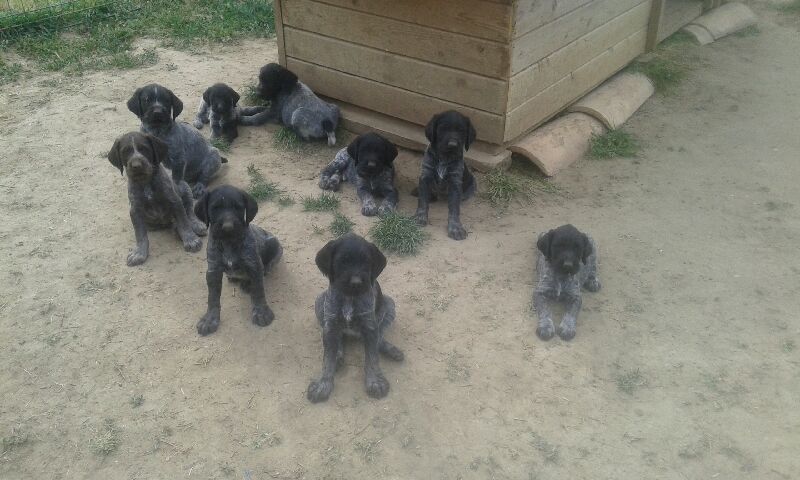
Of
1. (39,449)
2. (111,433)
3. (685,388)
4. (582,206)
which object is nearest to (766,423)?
(685,388)

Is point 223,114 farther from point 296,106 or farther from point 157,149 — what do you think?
point 157,149

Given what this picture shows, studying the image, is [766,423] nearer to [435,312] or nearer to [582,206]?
[435,312]

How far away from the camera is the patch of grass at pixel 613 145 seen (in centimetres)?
802

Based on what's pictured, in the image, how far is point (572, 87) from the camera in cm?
848

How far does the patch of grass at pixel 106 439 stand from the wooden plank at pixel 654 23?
29.6ft

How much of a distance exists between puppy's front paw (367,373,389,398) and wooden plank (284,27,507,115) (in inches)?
141

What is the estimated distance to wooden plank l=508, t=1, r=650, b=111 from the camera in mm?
7293

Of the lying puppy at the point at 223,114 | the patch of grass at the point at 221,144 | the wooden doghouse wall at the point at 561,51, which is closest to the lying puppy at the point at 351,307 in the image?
the wooden doghouse wall at the point at 561,51

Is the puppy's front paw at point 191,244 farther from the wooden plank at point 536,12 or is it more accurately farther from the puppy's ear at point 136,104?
the wooden plank at point 536,12

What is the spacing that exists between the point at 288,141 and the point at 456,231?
2794 millimetres

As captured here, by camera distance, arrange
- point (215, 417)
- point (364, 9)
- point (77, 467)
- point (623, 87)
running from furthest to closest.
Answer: point (623, 87), point (364, 9), point (215, 417), point (77, 467)

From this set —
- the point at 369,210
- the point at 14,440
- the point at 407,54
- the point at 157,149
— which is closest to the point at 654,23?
the point at 407,54

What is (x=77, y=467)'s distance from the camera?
4250 mm

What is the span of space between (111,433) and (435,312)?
2.53m
